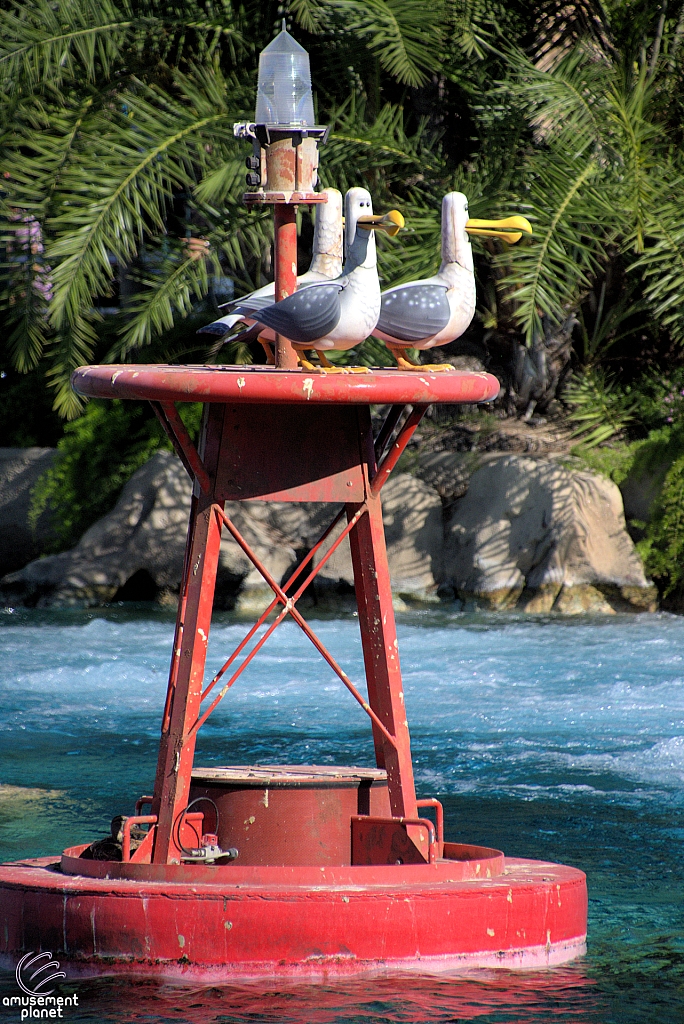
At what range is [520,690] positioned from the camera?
25.8ft

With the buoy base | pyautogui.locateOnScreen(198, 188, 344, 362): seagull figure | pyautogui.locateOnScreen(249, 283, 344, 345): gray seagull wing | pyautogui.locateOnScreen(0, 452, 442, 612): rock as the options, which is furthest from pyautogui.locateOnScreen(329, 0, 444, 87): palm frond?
the buoy base

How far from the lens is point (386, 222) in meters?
3.56

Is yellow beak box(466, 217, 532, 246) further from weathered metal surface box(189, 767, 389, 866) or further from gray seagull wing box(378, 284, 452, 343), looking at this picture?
weathered metal surface box(189, 767, 389, 866)

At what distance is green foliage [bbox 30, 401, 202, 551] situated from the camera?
12.9 meters

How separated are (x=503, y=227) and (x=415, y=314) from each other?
381mm

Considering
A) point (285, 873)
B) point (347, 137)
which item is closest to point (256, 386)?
point (285, 873)

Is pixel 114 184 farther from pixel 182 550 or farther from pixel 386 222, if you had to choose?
pixel 386 222

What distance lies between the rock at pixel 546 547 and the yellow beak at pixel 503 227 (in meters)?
6.83

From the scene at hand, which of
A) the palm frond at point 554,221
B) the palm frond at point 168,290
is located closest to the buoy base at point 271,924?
the palm frond at point 554,221

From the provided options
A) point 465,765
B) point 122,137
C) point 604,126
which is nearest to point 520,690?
point 465,765

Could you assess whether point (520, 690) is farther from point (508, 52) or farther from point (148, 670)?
point (508, 52)

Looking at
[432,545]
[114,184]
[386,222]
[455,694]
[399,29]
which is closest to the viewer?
[386,222]

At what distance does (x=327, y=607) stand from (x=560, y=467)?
231 centimetres

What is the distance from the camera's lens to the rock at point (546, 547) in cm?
1053
